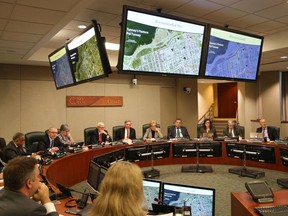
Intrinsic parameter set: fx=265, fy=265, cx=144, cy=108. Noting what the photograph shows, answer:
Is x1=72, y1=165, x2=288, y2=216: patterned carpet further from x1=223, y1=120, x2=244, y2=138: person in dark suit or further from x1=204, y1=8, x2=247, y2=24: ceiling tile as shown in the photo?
x1=204, y1=8, x2=247, y2=24: ceiling tile

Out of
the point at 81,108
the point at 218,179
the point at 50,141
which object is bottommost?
the point at 218,179

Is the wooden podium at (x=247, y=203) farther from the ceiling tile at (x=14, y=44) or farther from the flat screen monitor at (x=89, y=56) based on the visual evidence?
the ceiling tile at (x=14, y=44)

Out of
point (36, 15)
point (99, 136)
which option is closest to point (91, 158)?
point (99, 136)

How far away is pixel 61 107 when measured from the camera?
751 centimetres

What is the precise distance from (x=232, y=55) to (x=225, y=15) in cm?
78

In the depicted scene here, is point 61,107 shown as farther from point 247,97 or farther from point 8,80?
point 247,97

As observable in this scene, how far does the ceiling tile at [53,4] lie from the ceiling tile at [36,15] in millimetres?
123

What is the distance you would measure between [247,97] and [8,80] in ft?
27.2

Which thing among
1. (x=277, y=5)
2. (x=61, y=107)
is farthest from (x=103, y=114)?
(x=277, y=5)

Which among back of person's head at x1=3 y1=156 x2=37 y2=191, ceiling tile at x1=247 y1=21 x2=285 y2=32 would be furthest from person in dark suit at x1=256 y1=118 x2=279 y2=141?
back of person's head at x1=3 y1=156 x2=37 y2=191

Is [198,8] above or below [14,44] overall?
above

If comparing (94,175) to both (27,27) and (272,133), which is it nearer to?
(27,27)

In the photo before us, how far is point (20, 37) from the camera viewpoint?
165 inches

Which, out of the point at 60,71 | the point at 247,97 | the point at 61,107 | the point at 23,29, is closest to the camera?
the point at 23,29
